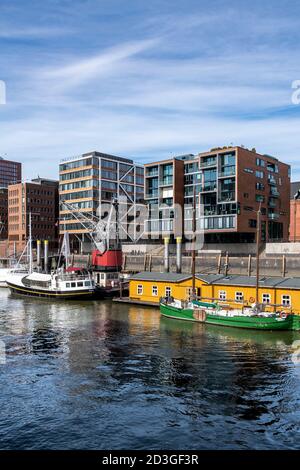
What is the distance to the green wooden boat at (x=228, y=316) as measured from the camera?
4859 cm

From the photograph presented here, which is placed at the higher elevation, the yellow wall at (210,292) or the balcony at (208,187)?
the balcony at (208,187)

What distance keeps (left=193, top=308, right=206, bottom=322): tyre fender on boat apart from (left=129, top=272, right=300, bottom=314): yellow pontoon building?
202cm

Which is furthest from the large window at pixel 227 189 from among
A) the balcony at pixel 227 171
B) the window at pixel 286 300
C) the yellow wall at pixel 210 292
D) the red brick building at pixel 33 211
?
the red brick building at pixel 33 211

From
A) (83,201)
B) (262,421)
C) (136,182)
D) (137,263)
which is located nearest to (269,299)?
(262,421)

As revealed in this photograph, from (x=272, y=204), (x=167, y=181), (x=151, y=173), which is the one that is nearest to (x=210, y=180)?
(x=167, y=181)

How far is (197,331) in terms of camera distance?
49.4 meters

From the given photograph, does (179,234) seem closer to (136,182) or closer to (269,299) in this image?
(136,182)

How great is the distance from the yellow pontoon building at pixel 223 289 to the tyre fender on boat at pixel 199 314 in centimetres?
202

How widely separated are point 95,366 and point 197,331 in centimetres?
1720

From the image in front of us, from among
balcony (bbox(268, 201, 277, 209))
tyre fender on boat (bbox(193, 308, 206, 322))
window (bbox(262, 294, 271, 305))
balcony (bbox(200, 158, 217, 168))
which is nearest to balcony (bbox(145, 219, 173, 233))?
balcony (bbox(200, 158, 217, 168))

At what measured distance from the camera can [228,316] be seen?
50969 mm

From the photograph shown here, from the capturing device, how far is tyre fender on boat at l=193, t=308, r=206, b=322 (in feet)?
175

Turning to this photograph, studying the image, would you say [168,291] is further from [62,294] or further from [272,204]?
[272,204]

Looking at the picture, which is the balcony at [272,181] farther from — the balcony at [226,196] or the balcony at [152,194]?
the balcony at [152,194]
